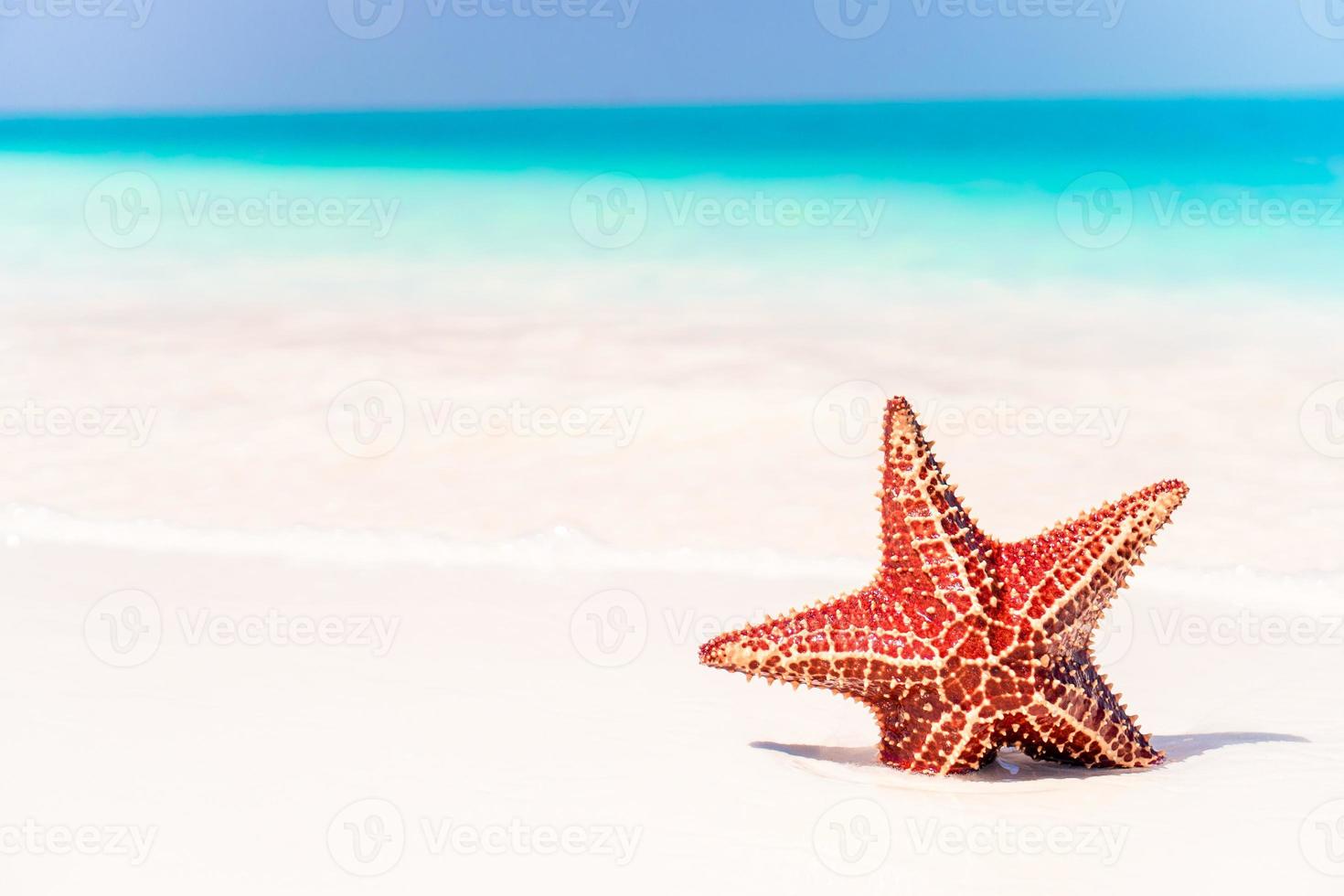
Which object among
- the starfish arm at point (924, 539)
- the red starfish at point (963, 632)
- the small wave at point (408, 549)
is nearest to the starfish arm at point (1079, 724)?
the red starfish at point (963, 632)

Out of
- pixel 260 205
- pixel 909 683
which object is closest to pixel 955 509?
pixel 909 683

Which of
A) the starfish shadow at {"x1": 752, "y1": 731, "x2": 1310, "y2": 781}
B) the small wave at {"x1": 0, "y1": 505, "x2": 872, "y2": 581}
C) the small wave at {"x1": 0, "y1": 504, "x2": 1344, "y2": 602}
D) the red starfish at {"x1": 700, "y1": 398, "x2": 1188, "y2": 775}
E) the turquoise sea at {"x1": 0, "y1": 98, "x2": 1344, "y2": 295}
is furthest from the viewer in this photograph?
the turquoise sea at {"x1": 0, "y1": 98, "x2": 1344, "y2": 295}

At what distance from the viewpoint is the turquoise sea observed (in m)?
20.2

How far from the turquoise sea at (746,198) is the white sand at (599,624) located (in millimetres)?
6797

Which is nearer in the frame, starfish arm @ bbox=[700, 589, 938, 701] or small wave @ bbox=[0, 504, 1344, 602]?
starfish arm @ bbox=[700, 589, 938, 701]

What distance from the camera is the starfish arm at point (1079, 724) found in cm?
448

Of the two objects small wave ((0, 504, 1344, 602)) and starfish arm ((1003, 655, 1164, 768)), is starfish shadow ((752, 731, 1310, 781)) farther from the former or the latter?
small wave ((0, 504, 1344, 602))

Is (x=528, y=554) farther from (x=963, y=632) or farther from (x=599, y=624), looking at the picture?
(x=963, y=632)

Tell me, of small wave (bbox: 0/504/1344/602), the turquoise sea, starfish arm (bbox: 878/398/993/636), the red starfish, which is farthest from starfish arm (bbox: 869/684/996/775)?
the turquoise sea

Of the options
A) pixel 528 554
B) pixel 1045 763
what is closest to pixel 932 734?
pixel 1045 763

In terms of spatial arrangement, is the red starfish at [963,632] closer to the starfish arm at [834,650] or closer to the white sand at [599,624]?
the starfish arm at [834,650]

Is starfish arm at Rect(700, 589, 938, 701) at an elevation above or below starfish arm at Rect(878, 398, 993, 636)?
below

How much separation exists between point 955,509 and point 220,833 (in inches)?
96.9

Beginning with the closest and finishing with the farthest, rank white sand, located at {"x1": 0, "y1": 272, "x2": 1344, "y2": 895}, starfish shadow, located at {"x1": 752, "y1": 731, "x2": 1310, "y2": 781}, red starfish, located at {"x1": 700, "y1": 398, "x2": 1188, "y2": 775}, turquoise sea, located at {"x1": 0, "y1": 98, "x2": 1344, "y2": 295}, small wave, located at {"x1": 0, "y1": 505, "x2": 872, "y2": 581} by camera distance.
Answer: white sand, located at {"x1": 0, "y1": 272, "x2": 1344, "y2": 895}, red starfish, located at {"x1": 700, "y1": 398, "x2": 1188, "y2": 775}, starfish shadow, located at {"x1": 752, "y1": 731, "x2": 1310, "y2": 781}, small wave, located at {"x1": 0, "y1": 505, "x2": 872, "y2": 581}, turquoise sea, located at {"x1": 0, "y1": 98, "x2": 1344, "y2": 295}
